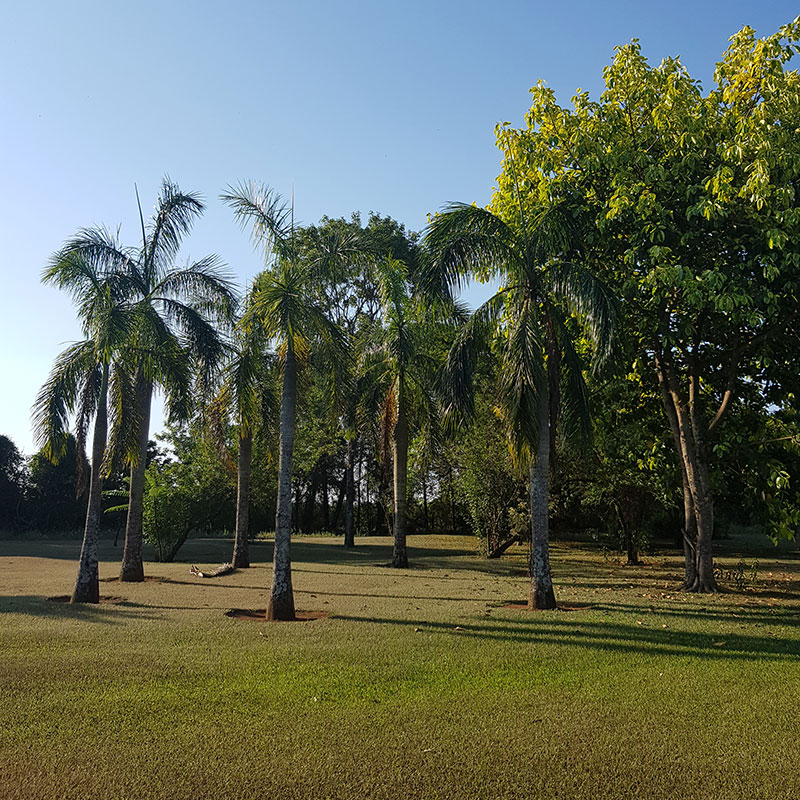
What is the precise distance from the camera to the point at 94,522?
1397 cm

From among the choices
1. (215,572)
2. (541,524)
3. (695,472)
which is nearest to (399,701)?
(541,524)

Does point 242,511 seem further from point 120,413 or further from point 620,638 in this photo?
point 620,638

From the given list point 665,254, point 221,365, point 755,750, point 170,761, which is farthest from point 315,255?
point 755,750

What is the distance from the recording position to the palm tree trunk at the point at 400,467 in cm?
2206

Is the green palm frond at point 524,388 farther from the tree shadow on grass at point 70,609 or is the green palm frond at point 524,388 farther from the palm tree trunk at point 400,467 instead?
the palm tree trunk at point 400,467

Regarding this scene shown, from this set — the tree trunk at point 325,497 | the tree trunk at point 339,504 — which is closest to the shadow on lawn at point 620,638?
the tree trunk at point 325,497

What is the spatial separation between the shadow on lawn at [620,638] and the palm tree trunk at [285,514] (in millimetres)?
1100

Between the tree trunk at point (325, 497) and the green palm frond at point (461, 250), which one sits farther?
the tree trunk at point (325, 497)

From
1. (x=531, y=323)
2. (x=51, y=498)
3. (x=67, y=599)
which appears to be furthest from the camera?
(x=51, y=498)

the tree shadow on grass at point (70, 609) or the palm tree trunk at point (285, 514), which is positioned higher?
the palm tree trunk at point (285, 514)

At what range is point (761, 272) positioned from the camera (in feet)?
45.0

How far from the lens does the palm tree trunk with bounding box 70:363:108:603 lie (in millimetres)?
13612

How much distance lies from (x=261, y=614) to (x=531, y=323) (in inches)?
300

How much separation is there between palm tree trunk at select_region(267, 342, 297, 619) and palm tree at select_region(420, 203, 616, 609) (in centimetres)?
312
